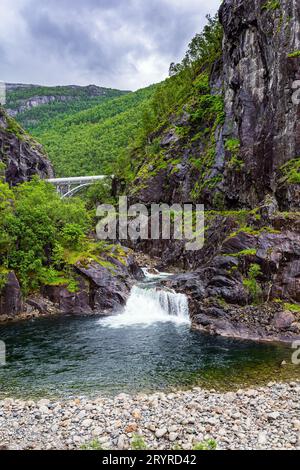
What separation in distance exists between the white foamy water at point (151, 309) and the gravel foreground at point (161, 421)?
15.5 m

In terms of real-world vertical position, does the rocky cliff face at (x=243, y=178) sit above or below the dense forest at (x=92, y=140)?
below

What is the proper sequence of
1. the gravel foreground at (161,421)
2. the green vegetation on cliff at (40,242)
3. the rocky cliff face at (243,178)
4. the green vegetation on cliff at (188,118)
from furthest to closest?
1. the green vegetation on cliff at (188,118)
2. the green vegetation on cliff at (40,242)
3. the rocky cliff face at (243,178)
4. the gravel foreground at (161,421)

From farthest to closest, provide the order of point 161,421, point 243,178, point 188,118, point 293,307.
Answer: point 188,118 → point 243,178 → point 293,307 → point 161,421

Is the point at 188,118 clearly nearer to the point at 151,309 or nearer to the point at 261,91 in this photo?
the point at 261,91

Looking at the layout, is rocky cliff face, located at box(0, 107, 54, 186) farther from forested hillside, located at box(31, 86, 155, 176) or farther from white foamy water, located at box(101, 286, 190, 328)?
white foamy water, located at box(101, 286, 190, 328)

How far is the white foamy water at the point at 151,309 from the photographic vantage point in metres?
33.7

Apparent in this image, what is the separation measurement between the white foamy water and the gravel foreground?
15.5 metres

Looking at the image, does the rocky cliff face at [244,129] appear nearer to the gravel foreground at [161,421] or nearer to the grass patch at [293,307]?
the grass patch at [293,307]

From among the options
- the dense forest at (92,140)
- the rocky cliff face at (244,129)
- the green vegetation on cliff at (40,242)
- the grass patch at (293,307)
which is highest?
the dense forest at (92,140)

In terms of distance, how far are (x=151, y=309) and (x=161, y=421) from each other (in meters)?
21.9

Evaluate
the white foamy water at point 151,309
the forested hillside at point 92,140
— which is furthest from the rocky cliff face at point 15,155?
the white foamy water at point 151,309

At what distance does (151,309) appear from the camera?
36.5m

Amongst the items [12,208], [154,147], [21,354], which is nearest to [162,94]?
[154,147]

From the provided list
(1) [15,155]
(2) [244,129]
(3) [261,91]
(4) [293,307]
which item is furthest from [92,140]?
(4) [293,307]
